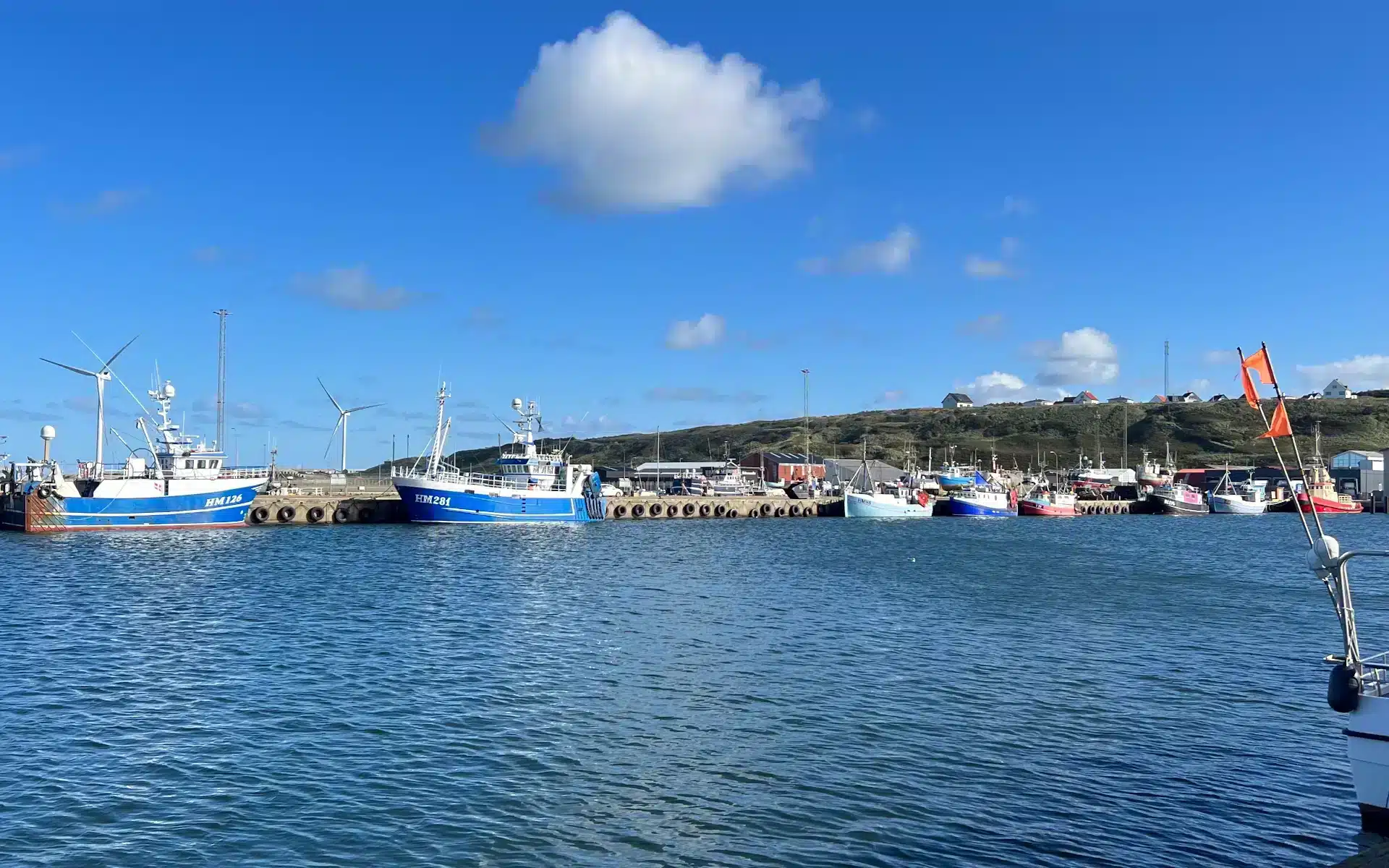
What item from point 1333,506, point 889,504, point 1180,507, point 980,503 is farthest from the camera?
point 1333,506

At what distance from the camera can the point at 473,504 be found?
8950 centimetres

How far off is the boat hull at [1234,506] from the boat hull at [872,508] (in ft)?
158

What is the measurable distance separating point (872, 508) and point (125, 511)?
76.7 metres

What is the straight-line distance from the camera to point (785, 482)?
153 m

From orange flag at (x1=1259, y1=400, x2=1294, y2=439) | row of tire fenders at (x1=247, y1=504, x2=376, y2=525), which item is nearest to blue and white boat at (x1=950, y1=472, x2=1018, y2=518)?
row of tire fenders at (x1=247, y1=504, x2=376, y2=525)

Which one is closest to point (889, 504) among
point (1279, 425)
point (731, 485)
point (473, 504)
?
point (731, 485)

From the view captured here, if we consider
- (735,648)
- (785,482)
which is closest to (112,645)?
(735,648)

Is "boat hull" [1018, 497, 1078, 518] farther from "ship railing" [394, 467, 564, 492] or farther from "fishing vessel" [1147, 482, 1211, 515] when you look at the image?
"ship railing" [394, 467, 564, 492]

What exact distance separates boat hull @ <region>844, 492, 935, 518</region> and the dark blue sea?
74.5m

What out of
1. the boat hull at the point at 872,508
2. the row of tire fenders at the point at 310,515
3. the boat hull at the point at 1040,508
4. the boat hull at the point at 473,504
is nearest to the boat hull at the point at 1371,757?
the boat hull at the point at 473,504

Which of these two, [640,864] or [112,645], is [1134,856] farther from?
[112,645]

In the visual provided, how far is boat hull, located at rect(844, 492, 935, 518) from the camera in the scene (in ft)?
400

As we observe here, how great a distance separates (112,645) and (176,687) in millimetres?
7139

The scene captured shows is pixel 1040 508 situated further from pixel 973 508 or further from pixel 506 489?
pixel 506 489
